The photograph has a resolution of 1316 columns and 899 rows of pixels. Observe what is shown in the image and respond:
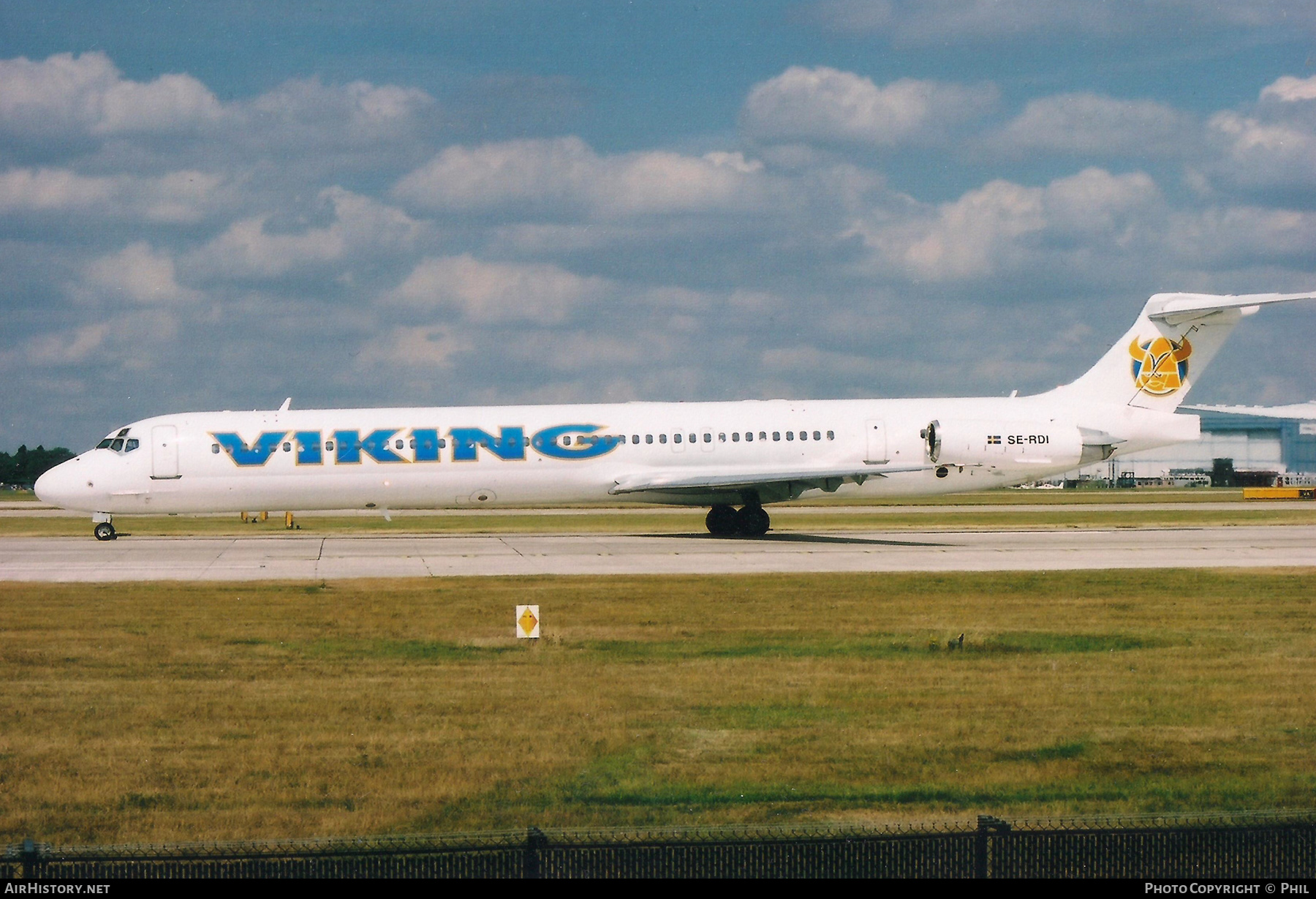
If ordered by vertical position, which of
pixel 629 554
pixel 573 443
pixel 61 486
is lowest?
pixel 629 554

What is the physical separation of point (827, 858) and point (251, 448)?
3199cm

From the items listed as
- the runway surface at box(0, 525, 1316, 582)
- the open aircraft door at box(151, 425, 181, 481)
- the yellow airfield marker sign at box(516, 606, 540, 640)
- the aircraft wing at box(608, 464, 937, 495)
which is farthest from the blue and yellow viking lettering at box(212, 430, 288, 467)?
the yellow airfield marker sign at box(516, 606, 540, 640)

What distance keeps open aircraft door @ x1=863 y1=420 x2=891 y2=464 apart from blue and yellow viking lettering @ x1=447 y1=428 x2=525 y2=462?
10.6m

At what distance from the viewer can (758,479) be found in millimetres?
35812

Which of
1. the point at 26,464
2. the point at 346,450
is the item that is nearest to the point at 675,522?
the point at 346,450

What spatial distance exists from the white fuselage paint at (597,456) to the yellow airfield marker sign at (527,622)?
1927cm

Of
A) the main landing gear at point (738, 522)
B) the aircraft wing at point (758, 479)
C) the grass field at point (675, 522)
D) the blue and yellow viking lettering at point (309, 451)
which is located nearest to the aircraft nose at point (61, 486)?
the grass field at point (675, 522)

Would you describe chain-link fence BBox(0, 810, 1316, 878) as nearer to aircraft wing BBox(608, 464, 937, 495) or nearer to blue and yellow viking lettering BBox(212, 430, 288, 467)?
aircraft wing BBox(608, 464, 937, 495)

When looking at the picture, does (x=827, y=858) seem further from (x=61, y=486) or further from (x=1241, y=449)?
(x=1241, y=449)

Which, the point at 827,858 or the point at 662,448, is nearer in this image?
the point at 827,858

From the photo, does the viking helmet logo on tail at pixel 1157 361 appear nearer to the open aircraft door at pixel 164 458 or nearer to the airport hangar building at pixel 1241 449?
the open aircraft door at pixel 164 458

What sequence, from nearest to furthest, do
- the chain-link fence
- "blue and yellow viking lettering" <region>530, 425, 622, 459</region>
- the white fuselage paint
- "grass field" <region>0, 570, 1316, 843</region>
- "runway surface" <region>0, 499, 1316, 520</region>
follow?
1. the chain-link fence
2. "grass field" <region>0, 570, 1316, 843</region>
3. the white fuselage paint
4. "blue and yellow viking lettering" <region>530, 425, 622, 459</region>
5. "runway surface" <region>0, 499, 1316, 520</region>

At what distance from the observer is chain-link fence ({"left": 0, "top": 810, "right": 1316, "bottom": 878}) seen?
7004 mm
